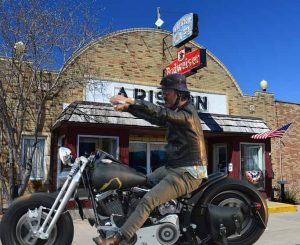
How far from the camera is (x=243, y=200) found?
16.2 ft

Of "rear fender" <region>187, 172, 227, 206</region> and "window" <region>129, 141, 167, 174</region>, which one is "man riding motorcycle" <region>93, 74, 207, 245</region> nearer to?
"rear fender" <region>187, 172, 227, 206</region>

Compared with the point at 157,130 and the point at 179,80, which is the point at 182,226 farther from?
the point at 157,130

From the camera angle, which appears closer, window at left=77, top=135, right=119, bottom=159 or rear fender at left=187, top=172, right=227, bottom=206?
rear fender at left=187, top=172, right=227, bottom=206

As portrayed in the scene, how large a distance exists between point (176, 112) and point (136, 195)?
0.99 meters

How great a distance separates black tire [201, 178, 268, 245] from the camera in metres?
4.82

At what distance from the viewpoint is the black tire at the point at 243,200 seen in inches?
190

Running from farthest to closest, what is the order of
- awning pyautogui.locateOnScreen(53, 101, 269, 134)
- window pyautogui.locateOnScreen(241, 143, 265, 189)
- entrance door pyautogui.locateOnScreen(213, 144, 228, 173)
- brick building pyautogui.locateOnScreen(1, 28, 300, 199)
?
1. entrance door pyautogui.locateOnScreen(213, 144, 228, 173)
2. window pyautogui.locateOnScreen(241, 143, 265, 189)
3. brick building pyautogui.locateOnScreen(1, 28, 300, 199)
4. awning pyautogui.locateOnScreen(53, 101, 269, 134)

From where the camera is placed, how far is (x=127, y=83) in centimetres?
1555

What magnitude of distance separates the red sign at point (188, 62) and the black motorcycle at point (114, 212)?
9.40 m

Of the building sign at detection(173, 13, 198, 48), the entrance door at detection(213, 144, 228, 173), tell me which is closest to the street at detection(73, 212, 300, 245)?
the entrance door at detection(213, 144, 228, 173)

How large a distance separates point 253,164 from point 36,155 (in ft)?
27.5

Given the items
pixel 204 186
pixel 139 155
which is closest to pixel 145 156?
pixel 139 155

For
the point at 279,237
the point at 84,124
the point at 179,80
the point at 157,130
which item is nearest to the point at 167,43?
the point at 157,130

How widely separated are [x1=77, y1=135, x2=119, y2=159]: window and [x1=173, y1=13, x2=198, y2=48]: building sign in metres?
4.34
